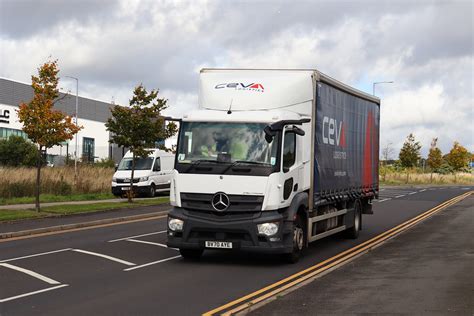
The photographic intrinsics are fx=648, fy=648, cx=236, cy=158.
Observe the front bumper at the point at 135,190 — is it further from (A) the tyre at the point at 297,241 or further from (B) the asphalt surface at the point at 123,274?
(A) the tyre at the point at 297,241

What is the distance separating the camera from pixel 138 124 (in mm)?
28297

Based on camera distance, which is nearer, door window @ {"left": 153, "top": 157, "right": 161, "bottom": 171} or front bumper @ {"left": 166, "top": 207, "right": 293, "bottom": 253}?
front bumper @ {"left": 166, "top": 207, "right": 293, "bottom": 253}

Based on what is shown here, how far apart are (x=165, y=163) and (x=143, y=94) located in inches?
264

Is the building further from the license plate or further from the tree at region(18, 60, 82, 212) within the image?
the license plate

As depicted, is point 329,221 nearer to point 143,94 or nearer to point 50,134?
point 50,134

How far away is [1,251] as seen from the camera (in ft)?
43.3

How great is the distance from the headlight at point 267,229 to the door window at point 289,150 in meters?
1.04

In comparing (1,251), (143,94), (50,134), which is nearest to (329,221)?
(1,251)

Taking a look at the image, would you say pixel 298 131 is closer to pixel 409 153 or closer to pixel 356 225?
pixel 356 225

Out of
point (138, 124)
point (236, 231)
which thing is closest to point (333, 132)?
point (236, 231)

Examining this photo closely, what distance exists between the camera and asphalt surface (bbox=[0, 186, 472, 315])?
8148 millimetres

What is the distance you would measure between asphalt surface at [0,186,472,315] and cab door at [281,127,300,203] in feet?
4.42

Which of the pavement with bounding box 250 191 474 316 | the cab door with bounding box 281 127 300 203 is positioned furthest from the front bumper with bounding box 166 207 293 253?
the pavement with bounding box 250 191 474 316

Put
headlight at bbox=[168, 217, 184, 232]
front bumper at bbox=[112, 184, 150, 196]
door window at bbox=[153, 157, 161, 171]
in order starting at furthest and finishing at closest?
door window at bbox=[153, 157, 161, 171]
front bumper at bbox=[112, 184, 150, 196]
headlight at bbox=[168, 217, 184, 232]
